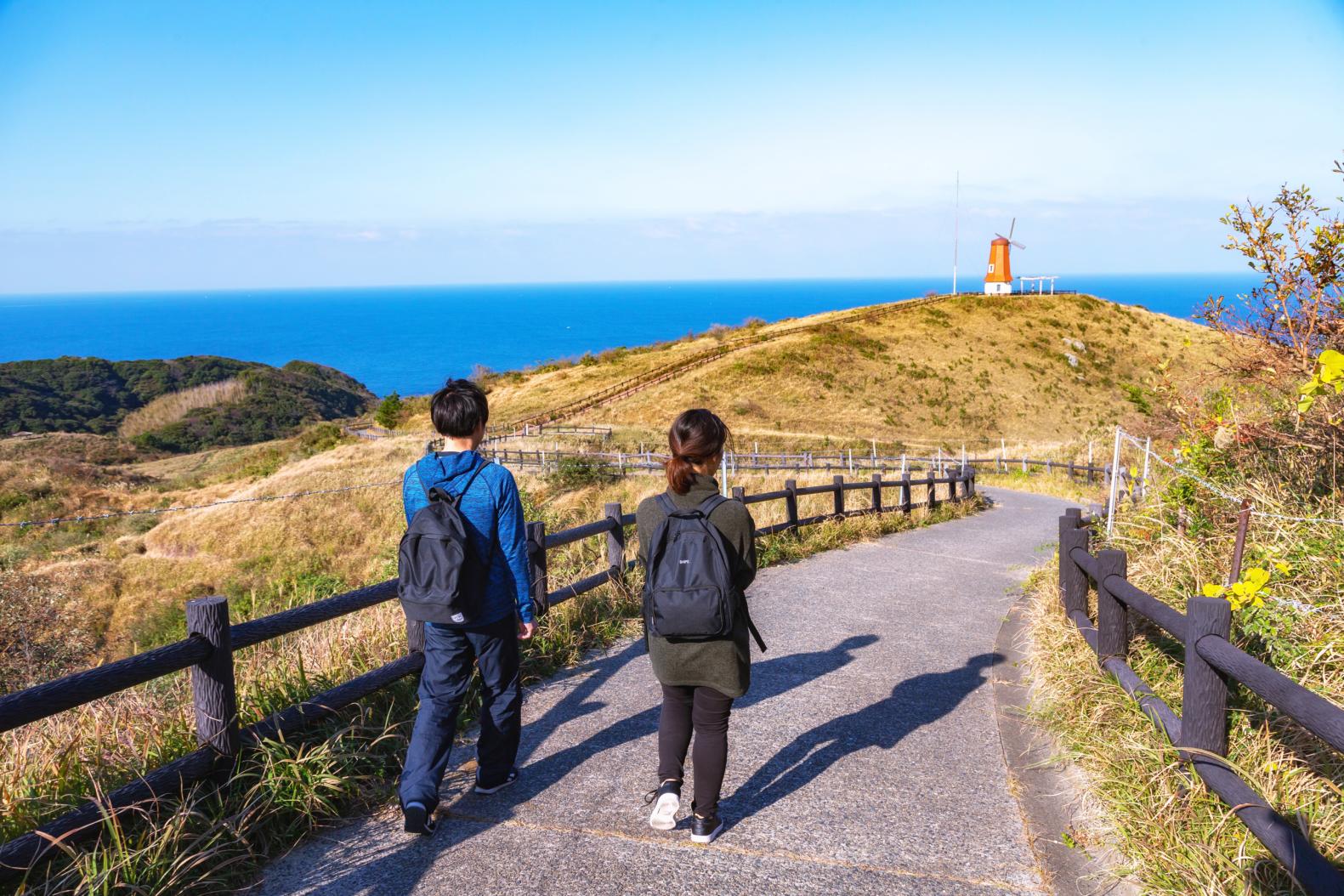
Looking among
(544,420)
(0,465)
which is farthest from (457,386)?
(544,420)

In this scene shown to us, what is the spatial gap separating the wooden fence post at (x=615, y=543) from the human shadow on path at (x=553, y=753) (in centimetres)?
102

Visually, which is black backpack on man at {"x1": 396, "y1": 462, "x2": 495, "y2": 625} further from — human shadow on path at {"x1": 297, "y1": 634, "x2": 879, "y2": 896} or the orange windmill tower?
the orange windmill tower

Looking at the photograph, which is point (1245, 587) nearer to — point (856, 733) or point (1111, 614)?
point (1111, 614)

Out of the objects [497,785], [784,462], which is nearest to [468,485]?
[497,785]

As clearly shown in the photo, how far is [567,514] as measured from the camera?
23.3m

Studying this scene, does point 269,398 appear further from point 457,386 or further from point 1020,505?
point 457,386

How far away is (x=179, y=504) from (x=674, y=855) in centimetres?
3435

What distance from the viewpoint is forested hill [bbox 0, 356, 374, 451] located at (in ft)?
231

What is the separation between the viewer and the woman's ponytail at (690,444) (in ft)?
12.1

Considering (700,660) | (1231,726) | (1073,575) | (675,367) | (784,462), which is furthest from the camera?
(675,367)

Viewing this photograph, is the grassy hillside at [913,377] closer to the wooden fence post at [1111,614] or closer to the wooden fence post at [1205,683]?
the wooden fence post at [1111,614]

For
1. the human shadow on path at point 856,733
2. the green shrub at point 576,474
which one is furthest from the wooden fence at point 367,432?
the human shadow on path at point 856,733

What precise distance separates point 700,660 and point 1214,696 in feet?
6.36

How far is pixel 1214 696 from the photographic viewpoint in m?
3.52
